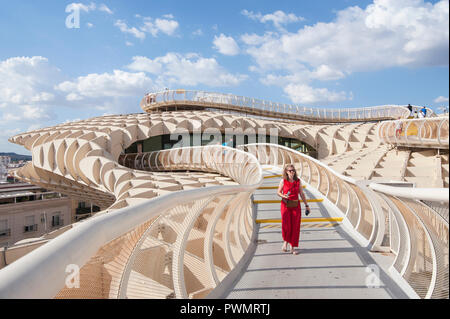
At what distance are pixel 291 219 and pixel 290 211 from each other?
0.12 meters

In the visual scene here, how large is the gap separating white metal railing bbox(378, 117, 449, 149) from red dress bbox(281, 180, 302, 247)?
29.8ft

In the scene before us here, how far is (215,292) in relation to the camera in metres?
3.09

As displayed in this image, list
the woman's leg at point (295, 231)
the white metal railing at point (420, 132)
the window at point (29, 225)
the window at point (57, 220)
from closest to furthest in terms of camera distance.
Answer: the woman's leg at point (295, 231)
the white metal railing at point (420, 132)
the window at point (29, 225)
the window at point (57, 220)

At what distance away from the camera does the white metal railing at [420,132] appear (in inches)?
438

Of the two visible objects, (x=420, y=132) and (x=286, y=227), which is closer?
(x=286, y=227)

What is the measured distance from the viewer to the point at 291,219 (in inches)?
176

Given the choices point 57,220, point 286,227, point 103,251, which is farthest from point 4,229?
point 103,251

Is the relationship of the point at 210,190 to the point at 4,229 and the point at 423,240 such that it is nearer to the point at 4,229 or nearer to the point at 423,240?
the point at 423,240

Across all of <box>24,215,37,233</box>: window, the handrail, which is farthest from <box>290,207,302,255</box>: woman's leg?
<box>24,215,37,233</box>: window

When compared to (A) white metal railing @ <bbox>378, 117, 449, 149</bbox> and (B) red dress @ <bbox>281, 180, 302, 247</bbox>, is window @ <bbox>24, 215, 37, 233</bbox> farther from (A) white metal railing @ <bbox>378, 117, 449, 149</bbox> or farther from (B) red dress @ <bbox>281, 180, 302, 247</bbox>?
(B) red dress @ <bbox>281, 180, 302, 247</bbox>

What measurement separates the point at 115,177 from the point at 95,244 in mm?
15615

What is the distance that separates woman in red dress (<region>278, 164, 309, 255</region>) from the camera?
4380 mm

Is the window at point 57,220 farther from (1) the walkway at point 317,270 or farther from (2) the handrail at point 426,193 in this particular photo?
(2) the handrail at point 426,193

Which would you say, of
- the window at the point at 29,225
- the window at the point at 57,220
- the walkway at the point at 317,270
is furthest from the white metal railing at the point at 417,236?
the window at the point at 57,220
